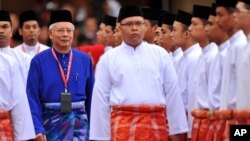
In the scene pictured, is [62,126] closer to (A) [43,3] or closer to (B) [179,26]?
(B) [179,26]

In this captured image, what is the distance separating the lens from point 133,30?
13.3 m

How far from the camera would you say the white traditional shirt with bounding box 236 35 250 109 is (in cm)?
1138

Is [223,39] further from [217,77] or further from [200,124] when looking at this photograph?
[200,124]

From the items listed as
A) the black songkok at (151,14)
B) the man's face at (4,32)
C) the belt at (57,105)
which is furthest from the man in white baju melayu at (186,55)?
the man's face at (4,32)

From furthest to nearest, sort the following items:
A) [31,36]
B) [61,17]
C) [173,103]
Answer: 1. [31,36]
2. [61,17]
3. [173,103]

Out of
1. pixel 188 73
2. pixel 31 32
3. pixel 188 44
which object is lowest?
pixel 188 73

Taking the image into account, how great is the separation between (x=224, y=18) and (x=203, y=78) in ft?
3.15

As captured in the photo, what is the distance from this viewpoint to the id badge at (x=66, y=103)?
14.6m

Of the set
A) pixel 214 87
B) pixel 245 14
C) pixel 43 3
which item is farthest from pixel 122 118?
pixel 43 3

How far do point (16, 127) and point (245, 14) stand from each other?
3.67 m

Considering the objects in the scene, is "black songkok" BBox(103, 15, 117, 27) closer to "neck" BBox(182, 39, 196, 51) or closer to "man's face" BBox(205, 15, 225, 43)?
"neck" BBox(182, 39, 196, 51)

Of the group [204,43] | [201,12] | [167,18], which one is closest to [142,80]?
[204,43]

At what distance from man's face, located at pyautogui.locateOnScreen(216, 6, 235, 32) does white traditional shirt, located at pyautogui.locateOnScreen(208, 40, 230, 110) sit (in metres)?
0.29

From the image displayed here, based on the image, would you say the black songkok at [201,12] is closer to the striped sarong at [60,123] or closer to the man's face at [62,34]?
the man's face at [62,34]
